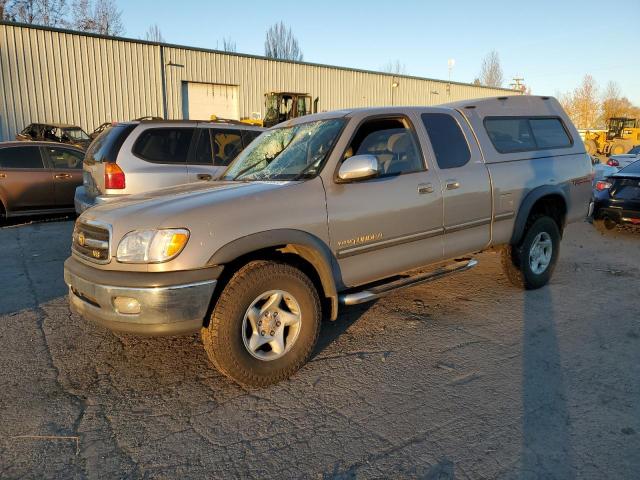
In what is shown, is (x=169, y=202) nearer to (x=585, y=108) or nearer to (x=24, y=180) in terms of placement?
(x=24, y=180)

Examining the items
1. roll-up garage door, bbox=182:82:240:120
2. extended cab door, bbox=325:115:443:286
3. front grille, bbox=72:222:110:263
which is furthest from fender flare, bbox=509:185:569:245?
roll-up garage door, bbox=182:82:240:120

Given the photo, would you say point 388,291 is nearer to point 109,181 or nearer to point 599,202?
point 109,181

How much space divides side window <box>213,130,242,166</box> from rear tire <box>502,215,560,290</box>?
4.40 m

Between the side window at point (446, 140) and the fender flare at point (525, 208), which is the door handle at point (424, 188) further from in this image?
the fender flare at point (525, 208)

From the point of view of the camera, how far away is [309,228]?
11.4ft

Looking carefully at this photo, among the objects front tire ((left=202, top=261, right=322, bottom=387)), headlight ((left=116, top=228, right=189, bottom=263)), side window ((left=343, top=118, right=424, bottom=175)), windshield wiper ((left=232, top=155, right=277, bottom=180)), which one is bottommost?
front tire ((left=202, top=261, right=322, bottom=387))

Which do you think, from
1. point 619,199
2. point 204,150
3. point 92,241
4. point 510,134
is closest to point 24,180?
point 204,150

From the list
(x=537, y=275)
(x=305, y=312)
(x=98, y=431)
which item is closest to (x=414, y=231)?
(x=305, y=312)

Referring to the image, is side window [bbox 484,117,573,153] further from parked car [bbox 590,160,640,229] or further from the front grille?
the front grille

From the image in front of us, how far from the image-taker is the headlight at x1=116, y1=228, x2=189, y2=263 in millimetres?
2998

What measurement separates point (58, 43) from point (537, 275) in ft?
73.9

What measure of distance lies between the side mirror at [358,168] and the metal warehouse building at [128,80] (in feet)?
70.5

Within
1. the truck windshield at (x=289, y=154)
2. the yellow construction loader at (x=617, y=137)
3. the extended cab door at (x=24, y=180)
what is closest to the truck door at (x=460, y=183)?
the truck windshield at (x=289, y=154)

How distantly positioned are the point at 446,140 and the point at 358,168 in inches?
54.1
